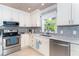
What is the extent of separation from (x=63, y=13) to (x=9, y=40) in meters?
1.42

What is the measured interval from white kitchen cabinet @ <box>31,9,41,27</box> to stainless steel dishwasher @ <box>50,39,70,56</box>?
493 millimetres

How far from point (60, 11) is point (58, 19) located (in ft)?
0.63

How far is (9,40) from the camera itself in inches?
90.5

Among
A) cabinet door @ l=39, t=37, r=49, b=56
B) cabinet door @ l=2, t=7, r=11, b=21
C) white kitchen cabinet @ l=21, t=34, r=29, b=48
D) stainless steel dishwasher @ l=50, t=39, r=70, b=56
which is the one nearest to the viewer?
stainless steel dishwasher @ l=50, t=39, r=70, b=56

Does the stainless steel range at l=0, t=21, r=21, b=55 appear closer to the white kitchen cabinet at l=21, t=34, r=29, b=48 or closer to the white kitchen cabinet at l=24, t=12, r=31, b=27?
the white kitchen cabinet at l=21, t=34, r=29, b=48

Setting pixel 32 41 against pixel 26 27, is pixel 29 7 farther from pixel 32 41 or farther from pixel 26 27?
pixel 32 41

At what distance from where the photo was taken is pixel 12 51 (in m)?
2.32

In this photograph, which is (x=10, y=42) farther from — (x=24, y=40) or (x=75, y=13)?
(x=75, y=13)

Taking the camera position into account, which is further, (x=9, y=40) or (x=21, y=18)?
(x=9, y=40)

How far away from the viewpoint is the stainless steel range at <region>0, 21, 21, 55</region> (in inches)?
81.6

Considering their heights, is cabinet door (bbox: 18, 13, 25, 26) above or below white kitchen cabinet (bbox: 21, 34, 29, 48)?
above

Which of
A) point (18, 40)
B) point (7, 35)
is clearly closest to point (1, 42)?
point (7, 35)

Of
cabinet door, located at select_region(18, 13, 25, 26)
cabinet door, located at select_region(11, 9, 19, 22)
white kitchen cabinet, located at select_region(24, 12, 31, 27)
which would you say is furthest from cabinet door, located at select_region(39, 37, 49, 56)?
cabinet door, located at select_region(11, 9, 19, 22)

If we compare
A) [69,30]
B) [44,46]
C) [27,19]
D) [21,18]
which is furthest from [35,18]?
[69,30]
